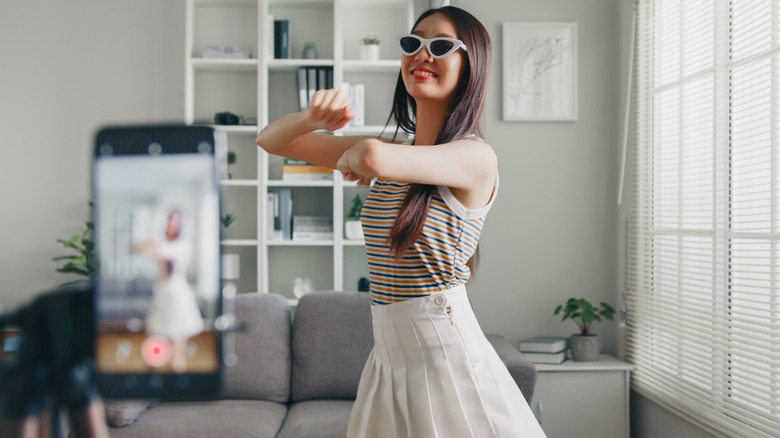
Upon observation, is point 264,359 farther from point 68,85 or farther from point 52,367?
point 52,367

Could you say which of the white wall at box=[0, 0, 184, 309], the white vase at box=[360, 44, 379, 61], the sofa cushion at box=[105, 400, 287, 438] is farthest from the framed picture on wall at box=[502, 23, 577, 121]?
the white wall at box=[0, 0, 184, 309]

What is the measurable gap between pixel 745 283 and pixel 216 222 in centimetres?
244

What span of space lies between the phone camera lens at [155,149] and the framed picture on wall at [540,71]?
10.7 feet

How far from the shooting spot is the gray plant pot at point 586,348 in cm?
324

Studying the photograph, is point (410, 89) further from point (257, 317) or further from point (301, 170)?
point (301, 170)

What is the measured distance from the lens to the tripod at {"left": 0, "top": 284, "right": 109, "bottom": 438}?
0.33 metres

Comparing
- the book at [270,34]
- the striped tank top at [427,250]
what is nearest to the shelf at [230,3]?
the book at [270,34]

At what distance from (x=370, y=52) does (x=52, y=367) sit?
3875 mm

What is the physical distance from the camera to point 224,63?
4.02 meters

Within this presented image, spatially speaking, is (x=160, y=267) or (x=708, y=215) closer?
(x=160, y=267)

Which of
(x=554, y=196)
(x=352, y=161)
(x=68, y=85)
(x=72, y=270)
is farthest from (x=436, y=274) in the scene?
(x=68, y=85)

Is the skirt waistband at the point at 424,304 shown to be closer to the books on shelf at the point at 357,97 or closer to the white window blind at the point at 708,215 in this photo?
the white window blind at the point at 708,215

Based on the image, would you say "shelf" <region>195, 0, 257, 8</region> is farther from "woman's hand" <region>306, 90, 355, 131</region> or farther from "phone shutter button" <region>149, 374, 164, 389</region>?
"phone shutter button" <region>149, 374, 164, 389</region>

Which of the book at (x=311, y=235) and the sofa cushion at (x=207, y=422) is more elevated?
the book at (x=311, y=235)
